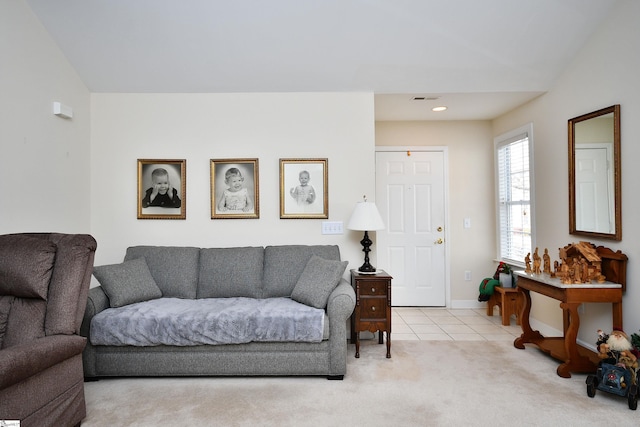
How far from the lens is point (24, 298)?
227cm

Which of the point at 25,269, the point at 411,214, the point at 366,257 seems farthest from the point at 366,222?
the point at 25,269

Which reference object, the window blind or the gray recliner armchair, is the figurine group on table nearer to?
the window blind

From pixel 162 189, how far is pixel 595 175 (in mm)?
3813

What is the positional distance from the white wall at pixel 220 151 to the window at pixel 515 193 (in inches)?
70.9

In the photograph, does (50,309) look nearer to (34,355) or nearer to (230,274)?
(34,355)

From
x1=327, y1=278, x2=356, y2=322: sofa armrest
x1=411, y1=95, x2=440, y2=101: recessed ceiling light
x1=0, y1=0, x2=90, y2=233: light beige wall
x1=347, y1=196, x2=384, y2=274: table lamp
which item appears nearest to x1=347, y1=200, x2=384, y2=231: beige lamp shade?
x1=347, y1=196, x2=384, y2=274: table lamp

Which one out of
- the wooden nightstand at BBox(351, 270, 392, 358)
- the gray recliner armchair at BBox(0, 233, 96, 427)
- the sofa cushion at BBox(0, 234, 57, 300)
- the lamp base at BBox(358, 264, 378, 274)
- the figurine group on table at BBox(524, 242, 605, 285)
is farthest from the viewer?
the lamp base at BBox(358, 264, 378, 274)

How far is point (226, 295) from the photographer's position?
3518 mm

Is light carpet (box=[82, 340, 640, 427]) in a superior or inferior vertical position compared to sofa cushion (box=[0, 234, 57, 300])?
inferior

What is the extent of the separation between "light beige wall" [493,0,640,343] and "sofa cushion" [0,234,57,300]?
3.82 metres

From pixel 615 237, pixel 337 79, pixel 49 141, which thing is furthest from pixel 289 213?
pixel 615 237

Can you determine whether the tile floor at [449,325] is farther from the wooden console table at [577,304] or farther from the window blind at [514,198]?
the wooden console table at [577,304]

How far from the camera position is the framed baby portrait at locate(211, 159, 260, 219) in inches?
155

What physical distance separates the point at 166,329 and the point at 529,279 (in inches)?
114
